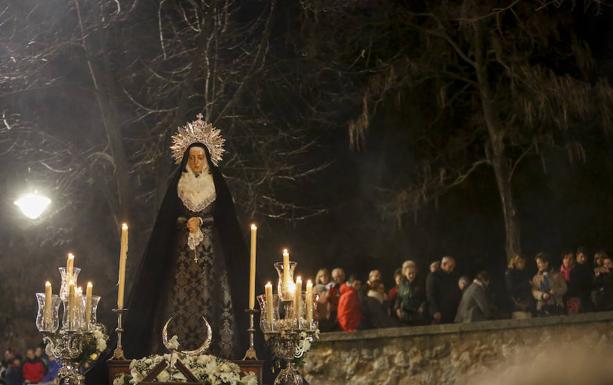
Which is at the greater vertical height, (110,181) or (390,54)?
(390,54)

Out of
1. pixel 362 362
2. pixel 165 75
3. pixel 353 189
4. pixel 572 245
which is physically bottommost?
pixel 362 362

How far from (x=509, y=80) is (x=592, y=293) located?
275 inches

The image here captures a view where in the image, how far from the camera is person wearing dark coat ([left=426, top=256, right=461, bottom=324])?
17.1 m

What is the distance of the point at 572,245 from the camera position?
70.2ft

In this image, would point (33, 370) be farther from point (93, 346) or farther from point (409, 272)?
point (93, 346)

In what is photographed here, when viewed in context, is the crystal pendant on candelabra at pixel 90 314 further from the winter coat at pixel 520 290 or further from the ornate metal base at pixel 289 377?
the winter coat at pixel 520 290

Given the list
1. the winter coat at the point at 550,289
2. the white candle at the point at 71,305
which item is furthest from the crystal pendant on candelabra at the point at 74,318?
the winter coat at the point at 550,289

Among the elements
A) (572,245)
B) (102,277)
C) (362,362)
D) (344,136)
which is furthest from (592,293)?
(102,277)

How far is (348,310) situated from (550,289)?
10.8 feet

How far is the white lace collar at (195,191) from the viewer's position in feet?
34.0

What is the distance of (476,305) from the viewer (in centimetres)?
1658

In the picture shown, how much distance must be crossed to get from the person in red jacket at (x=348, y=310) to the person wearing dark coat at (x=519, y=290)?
2.54 m

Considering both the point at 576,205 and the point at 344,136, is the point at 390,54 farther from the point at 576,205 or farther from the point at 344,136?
the point at 576,205

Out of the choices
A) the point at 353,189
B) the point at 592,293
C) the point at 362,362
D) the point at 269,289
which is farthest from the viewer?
the point at 353,189
